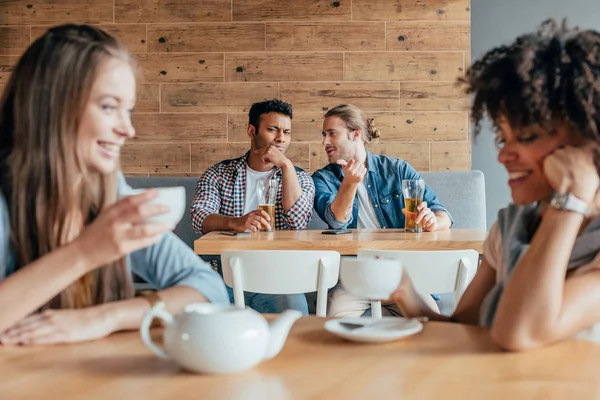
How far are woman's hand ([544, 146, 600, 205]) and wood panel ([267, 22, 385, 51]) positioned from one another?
322cm

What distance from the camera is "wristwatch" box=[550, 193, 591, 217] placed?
3.59 ft

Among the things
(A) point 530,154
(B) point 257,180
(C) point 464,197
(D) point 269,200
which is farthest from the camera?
(C) point 464,197

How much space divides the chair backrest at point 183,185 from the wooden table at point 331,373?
9.07ft

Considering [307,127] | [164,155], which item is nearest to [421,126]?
[307,127]

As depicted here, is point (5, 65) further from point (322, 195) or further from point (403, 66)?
point (403, 66)

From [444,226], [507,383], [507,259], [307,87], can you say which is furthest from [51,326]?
[307,87]

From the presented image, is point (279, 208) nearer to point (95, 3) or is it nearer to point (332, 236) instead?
point (332, 236)

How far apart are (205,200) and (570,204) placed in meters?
2.56

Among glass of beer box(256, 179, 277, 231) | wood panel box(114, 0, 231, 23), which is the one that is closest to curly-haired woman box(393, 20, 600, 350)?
glass of beer box(256, 179, 277, 231)

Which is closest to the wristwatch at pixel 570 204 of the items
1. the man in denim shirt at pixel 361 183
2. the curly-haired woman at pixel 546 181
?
the curly-haired woman at pixel 546 181

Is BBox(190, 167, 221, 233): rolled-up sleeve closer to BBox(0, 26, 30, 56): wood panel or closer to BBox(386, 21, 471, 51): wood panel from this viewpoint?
BBox(386, 21, 471, 51): wood panel

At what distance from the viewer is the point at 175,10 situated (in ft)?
14.1

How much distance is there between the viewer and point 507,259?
1.25 metres

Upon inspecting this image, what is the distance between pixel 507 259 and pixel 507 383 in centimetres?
43
